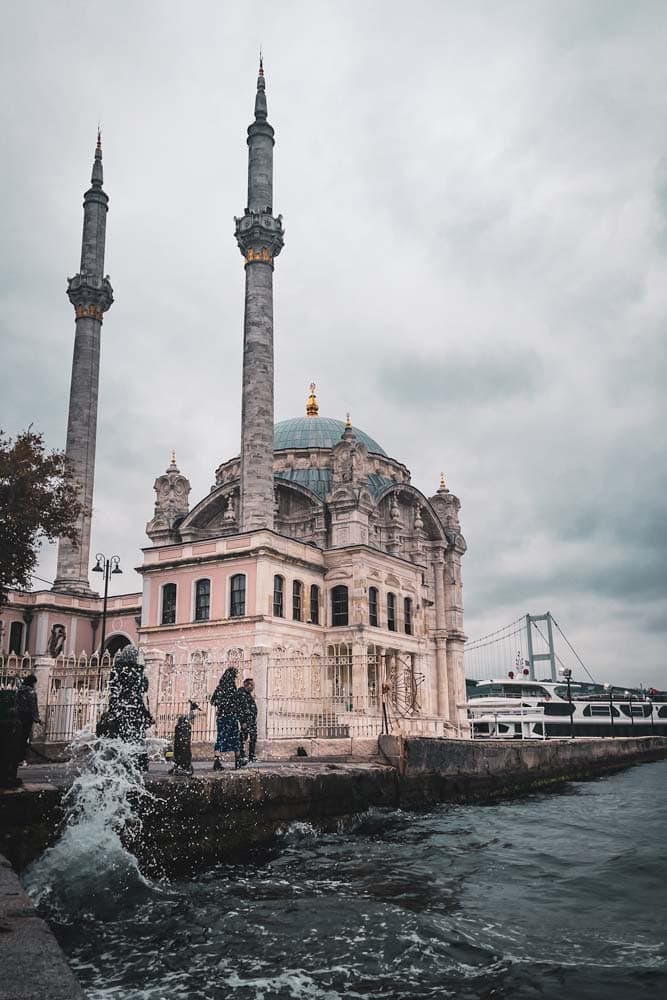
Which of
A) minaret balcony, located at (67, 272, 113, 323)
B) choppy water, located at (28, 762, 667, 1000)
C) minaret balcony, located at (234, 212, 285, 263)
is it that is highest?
minaret balcony, located at (67, 272, 113, 323)

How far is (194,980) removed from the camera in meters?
5.10

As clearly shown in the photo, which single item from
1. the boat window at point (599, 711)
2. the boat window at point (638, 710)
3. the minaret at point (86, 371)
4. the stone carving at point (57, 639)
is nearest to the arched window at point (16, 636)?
the stone carving at point (57, 639)

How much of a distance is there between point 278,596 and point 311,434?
1563cm

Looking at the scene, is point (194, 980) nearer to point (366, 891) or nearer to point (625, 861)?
point (366, 891)

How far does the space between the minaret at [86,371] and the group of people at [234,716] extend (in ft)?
74.8

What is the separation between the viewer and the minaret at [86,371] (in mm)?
35500

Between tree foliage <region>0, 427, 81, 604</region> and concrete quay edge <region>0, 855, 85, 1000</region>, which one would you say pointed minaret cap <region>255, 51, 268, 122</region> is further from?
concrete quay edge <region>0, 855, 85, 1000</region>

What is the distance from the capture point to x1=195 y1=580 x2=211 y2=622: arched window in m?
27.6

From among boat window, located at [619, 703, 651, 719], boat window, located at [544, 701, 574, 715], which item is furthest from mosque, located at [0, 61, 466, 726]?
boat window, located at [619, 703, 651, 719]

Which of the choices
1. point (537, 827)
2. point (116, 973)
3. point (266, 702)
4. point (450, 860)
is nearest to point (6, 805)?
point (116, 973)

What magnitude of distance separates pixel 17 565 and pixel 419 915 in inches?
669

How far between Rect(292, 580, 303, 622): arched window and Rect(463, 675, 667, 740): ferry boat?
2464 centimetres

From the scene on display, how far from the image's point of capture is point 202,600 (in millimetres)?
27859

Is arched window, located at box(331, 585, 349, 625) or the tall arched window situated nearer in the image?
the tall arched window
